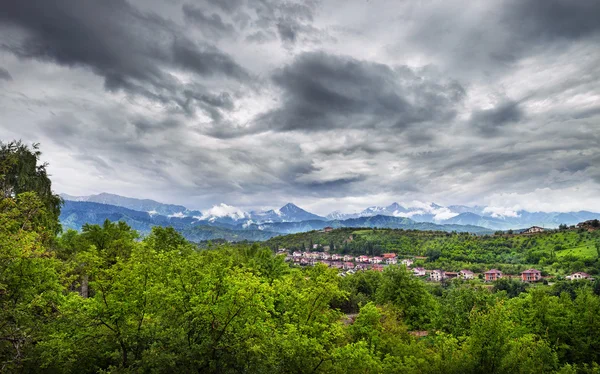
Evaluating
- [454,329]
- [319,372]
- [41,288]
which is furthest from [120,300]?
[454,329]

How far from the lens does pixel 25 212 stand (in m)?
17.9

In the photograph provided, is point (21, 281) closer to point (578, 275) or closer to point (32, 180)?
point (32, 180)

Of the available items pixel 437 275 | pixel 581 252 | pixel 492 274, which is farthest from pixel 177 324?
pixel 581 252

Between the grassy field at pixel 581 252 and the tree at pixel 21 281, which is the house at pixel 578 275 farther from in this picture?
the tree at pixel 21 281

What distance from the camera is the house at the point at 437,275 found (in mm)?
162875

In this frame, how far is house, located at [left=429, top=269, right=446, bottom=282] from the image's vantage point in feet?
534

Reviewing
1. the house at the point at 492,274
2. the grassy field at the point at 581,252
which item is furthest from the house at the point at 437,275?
the grassy field at the point at 581,252

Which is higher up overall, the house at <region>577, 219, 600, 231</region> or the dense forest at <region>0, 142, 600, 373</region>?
the house at <region>577, 219, 600, 231</region>

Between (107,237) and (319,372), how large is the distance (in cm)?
4084

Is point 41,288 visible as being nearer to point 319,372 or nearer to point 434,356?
point 319,372

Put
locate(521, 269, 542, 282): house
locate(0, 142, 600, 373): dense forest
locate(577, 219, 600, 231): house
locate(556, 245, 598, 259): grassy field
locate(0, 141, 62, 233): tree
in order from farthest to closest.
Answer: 1. locate(577, 219, 600, 231): house
2. locate(556, 245, 598, 259): grassy field
3. locate(521, 269, 542, 282): house
4. locate(0, 141, 62, 233): tree
5. locate(0, 142, 600, 373): dense forest

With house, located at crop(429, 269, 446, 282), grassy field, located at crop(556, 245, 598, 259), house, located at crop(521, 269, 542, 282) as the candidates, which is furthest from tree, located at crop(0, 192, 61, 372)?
grassy field, located at crop(556, 245, 598, 259)

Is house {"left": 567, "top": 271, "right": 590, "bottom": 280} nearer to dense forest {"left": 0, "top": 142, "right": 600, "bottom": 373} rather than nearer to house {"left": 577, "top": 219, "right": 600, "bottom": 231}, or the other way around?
house {"left": 577, "top": 219, "right": 600, "bottom": 231}

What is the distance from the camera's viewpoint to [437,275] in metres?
165
